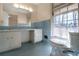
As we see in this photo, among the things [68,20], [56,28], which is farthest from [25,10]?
[68,20]

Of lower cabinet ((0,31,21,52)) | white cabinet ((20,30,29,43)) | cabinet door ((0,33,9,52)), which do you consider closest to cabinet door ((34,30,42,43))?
white cabinet ((20,30,29,43))

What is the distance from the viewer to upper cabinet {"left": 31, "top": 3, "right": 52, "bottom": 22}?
1.83 metres

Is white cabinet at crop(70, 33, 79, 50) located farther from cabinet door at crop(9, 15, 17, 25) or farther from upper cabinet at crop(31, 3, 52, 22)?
cabinet door at crop(9, 15, 17, 25)

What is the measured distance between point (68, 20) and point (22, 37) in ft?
2.28

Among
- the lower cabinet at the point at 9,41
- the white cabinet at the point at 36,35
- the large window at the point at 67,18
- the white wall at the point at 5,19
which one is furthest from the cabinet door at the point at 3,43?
the large window at the point at 67,18

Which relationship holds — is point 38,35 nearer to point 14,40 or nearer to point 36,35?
point 36,35

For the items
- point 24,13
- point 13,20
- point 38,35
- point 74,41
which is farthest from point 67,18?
point 13,20

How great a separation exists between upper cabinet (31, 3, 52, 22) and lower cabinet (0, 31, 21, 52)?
35 cm

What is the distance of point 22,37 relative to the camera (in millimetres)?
1843

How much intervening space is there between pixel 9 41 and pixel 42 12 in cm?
63

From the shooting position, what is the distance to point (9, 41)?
5.90 ft

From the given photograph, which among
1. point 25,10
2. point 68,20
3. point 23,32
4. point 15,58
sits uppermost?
point 25,10

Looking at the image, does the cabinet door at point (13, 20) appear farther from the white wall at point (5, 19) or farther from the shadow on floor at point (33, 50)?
the shadow on floor at point (33, 50)

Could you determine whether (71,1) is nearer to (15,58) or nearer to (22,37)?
(22,37)
